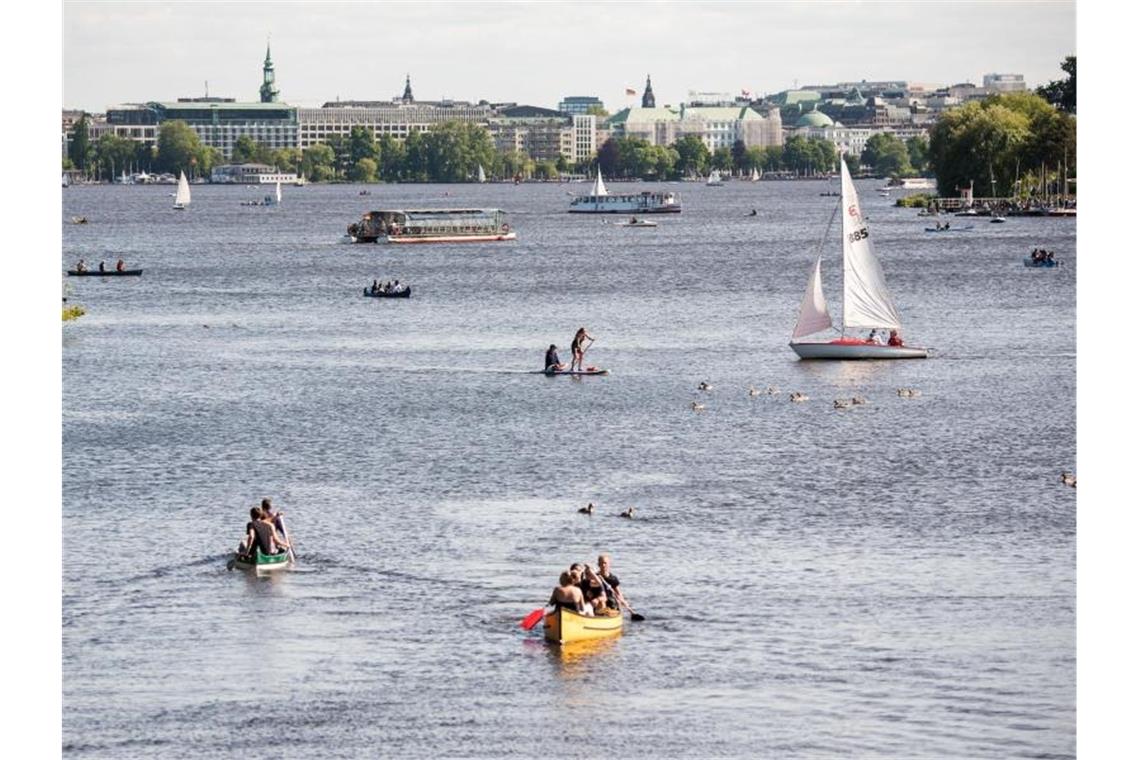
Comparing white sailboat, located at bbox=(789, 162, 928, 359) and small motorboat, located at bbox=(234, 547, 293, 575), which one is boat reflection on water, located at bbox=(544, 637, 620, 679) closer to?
small motorboat, located at bbox=(234, 547, 293, 575)

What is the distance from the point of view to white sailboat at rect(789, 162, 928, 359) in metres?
74.1

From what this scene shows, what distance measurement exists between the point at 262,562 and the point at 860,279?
122 ft

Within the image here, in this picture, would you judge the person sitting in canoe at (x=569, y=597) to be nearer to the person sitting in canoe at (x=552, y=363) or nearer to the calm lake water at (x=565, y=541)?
the calm lake water at (x=565, y=541)

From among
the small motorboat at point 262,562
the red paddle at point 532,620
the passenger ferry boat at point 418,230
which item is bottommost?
the red paddle at point 532,620

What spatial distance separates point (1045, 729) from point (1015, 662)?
10.1 ft

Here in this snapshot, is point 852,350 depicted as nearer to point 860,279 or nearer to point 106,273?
point 860,279

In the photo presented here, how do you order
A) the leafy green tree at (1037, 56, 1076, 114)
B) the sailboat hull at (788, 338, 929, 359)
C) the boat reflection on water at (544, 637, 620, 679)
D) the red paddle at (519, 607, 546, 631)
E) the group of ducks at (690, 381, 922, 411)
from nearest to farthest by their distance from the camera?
the boat reflection on water at (544, 637, 620, 679) < the red paddle at (519, 607, 546, 631) < the group of ducks at (690, 381, 922, 411) < the sailboat hull at (788, 338, 929, 359) < the leafy green tree at (1037, 56, 1076, 114)

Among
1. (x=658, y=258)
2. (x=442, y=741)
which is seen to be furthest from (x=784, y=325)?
(x=442, y=741)

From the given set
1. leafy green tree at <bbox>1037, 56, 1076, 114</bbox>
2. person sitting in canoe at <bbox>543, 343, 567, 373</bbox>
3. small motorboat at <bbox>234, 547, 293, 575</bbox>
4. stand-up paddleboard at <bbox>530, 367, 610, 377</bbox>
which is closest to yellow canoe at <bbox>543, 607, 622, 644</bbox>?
small motorboat at <bbox>234, 547, 293, 575</bbox>

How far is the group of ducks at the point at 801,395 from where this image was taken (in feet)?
→ 208

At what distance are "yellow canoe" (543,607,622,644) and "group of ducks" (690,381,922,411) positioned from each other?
2708 centimetres

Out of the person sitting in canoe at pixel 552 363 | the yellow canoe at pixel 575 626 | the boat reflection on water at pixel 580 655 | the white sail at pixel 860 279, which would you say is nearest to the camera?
the boat reflection on water at pixel 580 655

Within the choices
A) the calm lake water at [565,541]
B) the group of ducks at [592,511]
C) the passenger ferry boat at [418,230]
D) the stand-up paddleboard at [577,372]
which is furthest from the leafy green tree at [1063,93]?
the group of ducks at [592,511]
